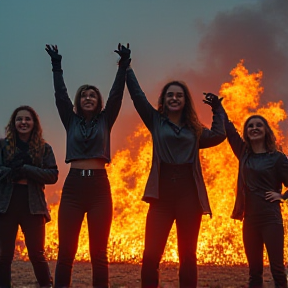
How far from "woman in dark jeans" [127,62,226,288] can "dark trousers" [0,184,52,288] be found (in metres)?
1.47

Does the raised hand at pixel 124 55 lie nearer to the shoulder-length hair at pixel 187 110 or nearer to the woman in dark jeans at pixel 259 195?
the shoulder-length hair at pixel 187 110

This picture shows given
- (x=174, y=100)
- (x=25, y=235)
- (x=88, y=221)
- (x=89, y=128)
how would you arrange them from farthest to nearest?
(x=25, y=235) → (x=89, y=128) → (x=174, y=100) → (x=88, y=221)

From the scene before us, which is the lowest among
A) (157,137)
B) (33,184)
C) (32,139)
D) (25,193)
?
(25,193)

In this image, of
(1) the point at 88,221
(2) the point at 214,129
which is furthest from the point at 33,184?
(2) the point at 214,129

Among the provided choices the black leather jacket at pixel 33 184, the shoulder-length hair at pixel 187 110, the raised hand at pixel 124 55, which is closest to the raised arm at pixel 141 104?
the shoulder-length hair at pixel 187 110

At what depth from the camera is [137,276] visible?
10672mm

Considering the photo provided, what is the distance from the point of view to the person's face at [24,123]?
19.2ft

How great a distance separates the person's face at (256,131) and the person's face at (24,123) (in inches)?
117

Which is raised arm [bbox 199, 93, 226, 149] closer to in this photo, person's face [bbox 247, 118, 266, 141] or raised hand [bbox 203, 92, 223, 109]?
raised hand [bbox 203, 92, 223, 109]

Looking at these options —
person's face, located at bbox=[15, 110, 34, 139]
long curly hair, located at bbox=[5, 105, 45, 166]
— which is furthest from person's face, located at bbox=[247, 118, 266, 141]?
person's face, located at bbox=[15, 110, 34, 139]

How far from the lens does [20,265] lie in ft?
43.0

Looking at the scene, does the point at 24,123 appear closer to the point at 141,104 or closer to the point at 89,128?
the point at 89,128

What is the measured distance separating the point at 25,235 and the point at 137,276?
579cm

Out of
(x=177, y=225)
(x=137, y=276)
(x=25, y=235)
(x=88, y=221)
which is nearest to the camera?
(x=177, y=225)
